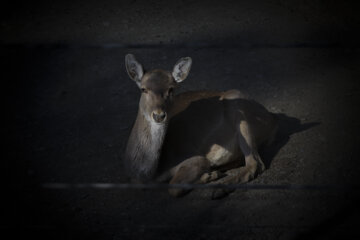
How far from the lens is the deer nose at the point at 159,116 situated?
414cm

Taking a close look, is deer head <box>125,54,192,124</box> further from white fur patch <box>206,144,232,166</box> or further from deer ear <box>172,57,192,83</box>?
white fur patch <box>206,144,232,166</box>

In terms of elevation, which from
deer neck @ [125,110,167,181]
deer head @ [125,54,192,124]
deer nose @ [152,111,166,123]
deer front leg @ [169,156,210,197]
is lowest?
deer front leg @ [169,156,210,197]

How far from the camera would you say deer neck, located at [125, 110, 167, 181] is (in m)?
4.42

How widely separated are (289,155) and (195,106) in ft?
3.79

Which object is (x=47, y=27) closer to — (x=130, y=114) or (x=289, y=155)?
(x=130, y=114)

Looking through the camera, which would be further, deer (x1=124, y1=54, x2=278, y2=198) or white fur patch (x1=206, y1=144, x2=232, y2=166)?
white fur patch (x1=206, y1=144, x2=232, y2=166)

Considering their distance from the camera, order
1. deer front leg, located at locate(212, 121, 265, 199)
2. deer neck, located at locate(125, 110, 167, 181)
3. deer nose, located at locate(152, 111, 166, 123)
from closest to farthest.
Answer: deer nose, located at locate(152, 111, 166, 123), deer neck, located at locate(125, 110, 167, 181), deer front leg, located at locate(212, 121, 265, 199)

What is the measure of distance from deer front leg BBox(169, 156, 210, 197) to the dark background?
136mm

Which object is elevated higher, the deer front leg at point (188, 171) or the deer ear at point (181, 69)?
the deer ear at point (181, 69)

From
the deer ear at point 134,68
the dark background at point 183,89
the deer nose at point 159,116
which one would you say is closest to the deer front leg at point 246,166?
the dark background at point 183,89

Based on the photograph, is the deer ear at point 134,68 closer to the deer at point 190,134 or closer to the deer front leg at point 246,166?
the deer at point 190,134

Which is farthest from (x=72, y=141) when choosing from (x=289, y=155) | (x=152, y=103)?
(x=289, y=155)

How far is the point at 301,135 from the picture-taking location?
206 inches

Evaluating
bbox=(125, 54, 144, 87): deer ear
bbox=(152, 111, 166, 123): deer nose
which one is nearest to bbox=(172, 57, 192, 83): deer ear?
bbox=(125, 54, 144, 87): deer ear
